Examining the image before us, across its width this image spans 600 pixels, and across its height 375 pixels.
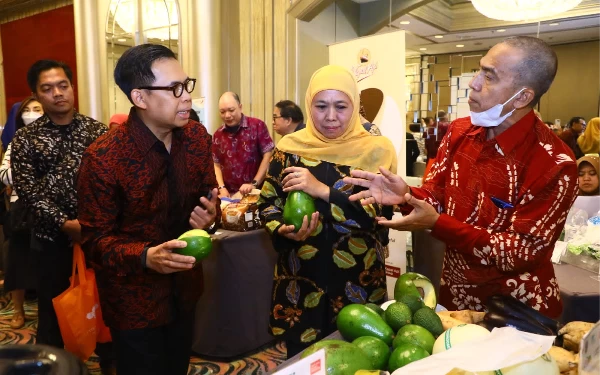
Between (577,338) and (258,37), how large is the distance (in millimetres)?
5014

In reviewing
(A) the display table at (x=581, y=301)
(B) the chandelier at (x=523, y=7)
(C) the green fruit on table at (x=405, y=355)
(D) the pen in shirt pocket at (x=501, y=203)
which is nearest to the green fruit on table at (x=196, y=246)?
(C) the green fruit on table at (x=405, y=355)

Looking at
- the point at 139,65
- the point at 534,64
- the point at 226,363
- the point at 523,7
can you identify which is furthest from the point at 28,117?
the point at 523,7

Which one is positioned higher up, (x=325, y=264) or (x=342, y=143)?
(x=342, y=143)

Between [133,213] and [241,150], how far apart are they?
8.72ft

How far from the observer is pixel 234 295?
2869 mm

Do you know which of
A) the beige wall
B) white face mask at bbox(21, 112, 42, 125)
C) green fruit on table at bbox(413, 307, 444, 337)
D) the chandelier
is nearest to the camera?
green fruit on table at bbox(413, 307, 444, 337)

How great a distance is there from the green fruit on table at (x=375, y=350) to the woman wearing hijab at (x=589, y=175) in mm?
3055

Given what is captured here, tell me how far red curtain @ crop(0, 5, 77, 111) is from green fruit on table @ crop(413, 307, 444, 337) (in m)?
8.28

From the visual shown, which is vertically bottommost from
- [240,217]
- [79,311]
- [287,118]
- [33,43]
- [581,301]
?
[79,311]

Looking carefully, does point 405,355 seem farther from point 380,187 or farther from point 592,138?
point 592,138

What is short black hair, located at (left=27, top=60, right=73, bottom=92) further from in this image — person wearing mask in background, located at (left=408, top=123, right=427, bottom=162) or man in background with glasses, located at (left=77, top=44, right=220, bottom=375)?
person wearing mask in background, located at (left=408, top=123, right=427, bottom=162)

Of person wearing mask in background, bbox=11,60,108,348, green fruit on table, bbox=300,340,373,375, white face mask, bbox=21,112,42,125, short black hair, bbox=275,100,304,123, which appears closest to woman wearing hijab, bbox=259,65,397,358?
green fruit on table, bbox=300,340,373,375

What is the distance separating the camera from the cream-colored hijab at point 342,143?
1893 millimetres

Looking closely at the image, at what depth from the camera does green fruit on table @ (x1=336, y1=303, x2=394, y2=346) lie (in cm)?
107
